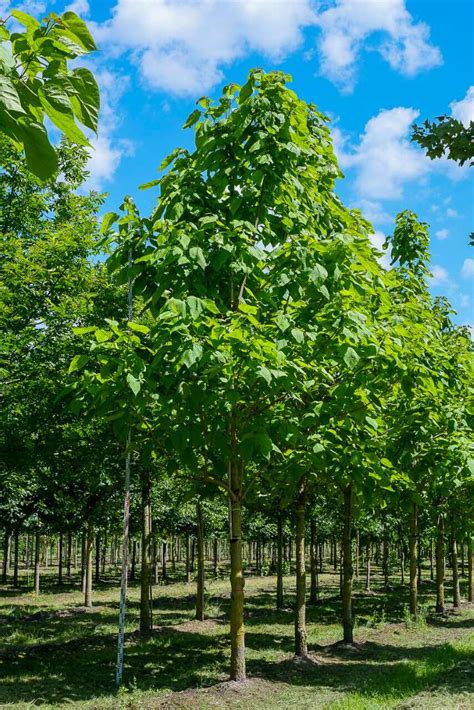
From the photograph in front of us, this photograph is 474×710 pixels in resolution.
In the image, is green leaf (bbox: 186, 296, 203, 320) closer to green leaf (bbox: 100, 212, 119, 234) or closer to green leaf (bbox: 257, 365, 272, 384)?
green leaf (bbox: 257, 365, 272, 384)

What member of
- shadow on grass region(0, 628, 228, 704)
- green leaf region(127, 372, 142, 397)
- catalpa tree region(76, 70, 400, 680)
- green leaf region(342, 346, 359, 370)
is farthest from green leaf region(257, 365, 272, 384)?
shadow on grass region(0, 628, 228, 704)

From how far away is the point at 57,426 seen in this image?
1128 cm

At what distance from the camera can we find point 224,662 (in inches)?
454

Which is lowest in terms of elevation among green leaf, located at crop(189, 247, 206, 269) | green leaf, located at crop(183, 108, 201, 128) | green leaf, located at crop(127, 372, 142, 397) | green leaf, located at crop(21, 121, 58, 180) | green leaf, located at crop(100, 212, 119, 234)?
green leaf, located at crop(127, 372, 142, 397)

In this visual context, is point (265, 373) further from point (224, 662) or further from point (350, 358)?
point (224, 662)

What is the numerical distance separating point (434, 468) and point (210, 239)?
6.39 m

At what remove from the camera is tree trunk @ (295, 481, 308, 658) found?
1141cm

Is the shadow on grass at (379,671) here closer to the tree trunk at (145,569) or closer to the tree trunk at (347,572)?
the tree trunk at (347,572)

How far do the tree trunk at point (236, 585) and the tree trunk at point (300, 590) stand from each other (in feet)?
11.7

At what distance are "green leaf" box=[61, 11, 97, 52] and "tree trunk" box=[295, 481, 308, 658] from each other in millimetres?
10965

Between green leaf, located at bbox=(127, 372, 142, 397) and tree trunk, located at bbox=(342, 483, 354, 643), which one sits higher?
green leaf, located at bbox=(127, 372, 142, 397)

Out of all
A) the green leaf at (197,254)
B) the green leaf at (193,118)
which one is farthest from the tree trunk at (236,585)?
the green leaf at (193,118)

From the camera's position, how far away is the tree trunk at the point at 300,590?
11.4 meters

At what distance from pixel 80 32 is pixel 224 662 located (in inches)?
480
